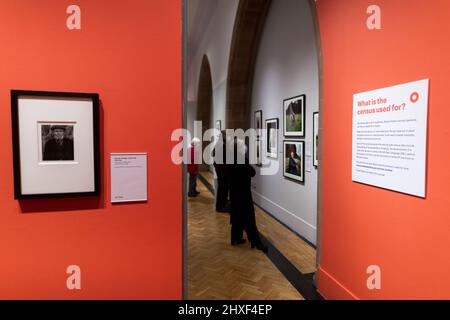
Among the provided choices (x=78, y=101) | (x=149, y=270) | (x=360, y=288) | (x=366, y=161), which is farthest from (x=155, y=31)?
(x=360, y=288)

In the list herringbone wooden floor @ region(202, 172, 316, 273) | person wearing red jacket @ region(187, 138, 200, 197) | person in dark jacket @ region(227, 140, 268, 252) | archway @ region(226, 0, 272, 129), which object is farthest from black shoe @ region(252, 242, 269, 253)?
person wearing red jacket @ region(187, 138, 200, 197)

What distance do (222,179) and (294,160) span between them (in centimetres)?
131

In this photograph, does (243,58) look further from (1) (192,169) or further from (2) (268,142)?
(1) (192,169)

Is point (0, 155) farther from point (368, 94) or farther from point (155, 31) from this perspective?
point (368, 94)

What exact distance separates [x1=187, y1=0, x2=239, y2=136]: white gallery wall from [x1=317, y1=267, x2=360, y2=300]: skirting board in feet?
17.9

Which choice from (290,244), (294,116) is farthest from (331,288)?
(294,116)

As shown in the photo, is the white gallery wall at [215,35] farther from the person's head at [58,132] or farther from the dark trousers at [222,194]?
the person's head at [58,132]

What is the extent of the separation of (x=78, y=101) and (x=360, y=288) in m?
2.56

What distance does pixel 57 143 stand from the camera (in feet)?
5.05

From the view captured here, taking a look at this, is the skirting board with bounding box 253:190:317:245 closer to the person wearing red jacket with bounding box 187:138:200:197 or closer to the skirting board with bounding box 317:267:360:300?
the skirting board with bounding box 317:267:360:300

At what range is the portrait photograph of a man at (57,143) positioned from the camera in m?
1.52

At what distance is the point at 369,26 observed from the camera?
2334mm

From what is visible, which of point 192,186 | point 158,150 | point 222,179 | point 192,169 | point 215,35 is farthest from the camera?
point 215,35

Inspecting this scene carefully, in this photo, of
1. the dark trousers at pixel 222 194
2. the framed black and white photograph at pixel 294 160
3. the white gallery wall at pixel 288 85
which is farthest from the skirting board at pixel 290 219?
the dark trousers at pixel 222 194
